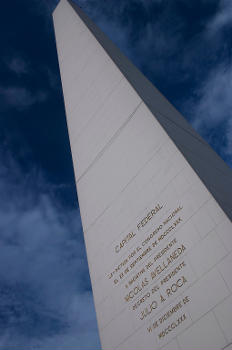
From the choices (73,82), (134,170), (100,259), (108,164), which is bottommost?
(100,259)

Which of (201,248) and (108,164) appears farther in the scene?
(108,164)

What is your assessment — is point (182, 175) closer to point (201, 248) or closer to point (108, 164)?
point (201, 248)

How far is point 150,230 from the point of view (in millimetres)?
6832

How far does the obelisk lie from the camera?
5.38 m

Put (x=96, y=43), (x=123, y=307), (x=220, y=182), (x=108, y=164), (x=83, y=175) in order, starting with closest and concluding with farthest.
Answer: (x=123, y=307)
(x=220, y=182)
(x=108, y=164)
(x=83, y=175)
(x=96, y=43)

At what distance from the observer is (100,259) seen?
786cm

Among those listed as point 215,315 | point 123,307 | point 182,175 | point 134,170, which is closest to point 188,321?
point 215,315

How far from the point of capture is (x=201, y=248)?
5.73 meters

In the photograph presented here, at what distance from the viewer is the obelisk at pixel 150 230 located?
538cm

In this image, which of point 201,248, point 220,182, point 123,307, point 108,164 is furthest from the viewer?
point 108,164

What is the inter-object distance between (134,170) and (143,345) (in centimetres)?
397

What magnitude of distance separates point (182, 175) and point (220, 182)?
1.19 metres

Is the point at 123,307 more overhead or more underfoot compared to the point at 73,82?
more underfoot

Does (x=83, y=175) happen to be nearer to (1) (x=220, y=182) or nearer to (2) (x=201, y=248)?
(1) (x=220, y=182)
